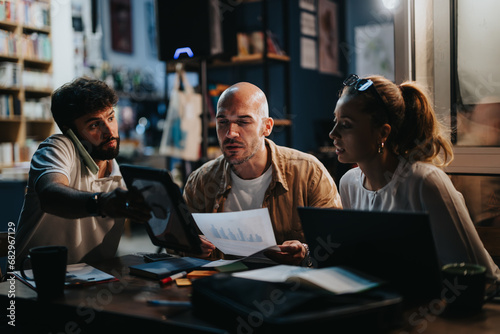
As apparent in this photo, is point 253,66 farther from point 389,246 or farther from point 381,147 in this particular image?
point 389,246

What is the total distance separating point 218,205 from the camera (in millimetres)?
2094

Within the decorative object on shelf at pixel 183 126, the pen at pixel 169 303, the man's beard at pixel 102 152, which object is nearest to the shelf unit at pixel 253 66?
→ the decorative object on shelf at pixel 183 126

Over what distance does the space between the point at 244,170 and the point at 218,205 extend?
18cm

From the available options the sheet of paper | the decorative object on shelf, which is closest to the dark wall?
the decorative object on shelf

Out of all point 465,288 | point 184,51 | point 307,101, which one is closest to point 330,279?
point 465,288

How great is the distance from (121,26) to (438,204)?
810cm

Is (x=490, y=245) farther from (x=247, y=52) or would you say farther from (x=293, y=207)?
(x=247, y=52)

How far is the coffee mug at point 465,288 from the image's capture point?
3.74 ft

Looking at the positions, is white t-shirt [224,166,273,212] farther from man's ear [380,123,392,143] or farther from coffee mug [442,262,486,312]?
coffee mug [442,262,486,312]

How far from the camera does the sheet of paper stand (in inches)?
57.6

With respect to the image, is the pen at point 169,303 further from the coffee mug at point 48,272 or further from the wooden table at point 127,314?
the coffee mug at point 48,272

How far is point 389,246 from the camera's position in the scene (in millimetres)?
1140

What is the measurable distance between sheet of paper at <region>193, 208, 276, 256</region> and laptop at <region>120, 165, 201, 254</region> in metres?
0.16

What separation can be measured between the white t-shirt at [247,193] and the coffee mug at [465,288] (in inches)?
39.9
